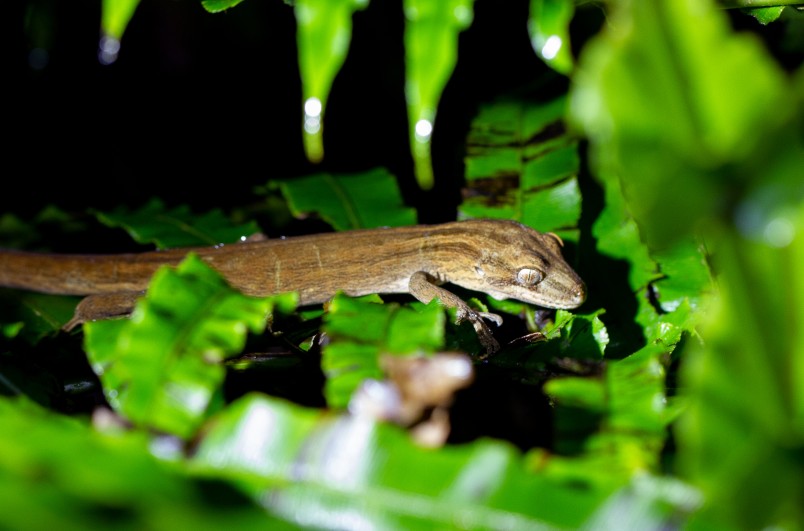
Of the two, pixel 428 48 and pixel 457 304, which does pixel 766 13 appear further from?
pixel 457 304

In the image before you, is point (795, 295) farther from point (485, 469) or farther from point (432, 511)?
point (432, 511)

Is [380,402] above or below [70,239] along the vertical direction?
above

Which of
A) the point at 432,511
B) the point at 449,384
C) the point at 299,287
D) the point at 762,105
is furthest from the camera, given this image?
the point at 299,287

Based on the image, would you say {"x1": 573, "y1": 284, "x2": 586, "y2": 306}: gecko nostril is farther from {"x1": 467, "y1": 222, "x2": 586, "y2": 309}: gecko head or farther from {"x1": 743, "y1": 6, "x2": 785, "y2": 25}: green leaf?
{"x1": 743, "y1": 6, "x2": 785, "y2": 25}: green leaf

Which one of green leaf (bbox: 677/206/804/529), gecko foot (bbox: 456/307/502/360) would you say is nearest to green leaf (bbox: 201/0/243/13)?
gecko foot (bbox: 456/307/502/360)

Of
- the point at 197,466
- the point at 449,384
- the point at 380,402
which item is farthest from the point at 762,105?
the point at 197,466

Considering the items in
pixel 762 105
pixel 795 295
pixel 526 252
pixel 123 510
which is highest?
pixel 762 105
